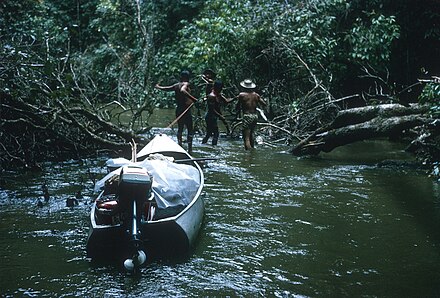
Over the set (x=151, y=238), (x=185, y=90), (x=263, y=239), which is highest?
(x=185, y=90)

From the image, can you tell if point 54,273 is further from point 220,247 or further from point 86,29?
point 86,29

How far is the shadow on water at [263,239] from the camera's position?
4.98 m

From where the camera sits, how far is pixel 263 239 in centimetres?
636

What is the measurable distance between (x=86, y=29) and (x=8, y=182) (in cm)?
2098

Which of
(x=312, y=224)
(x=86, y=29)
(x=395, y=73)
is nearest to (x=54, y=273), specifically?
(x=312, y=224)

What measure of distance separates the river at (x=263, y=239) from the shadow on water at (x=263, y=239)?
0.01 metres

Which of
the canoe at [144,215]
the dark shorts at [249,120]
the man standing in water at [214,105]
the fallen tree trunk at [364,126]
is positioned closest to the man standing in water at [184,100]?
the man standing in water at [214,105]

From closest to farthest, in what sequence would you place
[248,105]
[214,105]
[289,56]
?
[214,105], [248,105], [289,56]

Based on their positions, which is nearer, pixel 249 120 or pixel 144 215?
pixel 144 215

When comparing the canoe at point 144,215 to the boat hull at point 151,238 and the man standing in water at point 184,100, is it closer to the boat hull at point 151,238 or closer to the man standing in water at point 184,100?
the boat hull at point 151,238

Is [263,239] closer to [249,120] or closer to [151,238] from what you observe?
[151,238]

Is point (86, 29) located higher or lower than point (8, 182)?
higher

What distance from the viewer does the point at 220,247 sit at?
6.08 metres

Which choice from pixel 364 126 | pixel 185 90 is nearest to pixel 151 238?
pixel 185 90
